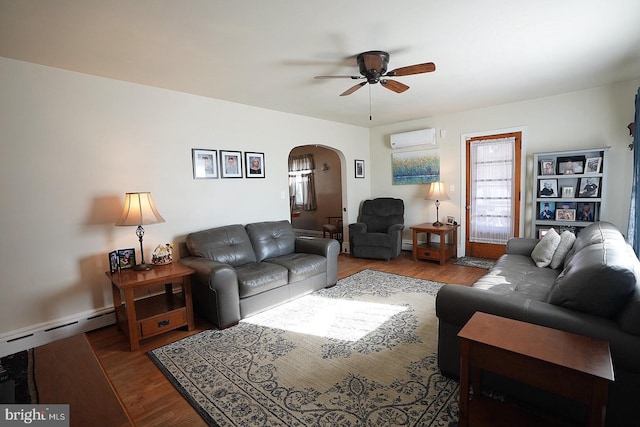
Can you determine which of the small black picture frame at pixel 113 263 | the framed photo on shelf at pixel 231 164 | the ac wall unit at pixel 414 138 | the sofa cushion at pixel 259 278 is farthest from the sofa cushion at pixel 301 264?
the ac wall unit at pixel 414 138

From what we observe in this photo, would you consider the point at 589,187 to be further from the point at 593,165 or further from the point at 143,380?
the point at 143,380

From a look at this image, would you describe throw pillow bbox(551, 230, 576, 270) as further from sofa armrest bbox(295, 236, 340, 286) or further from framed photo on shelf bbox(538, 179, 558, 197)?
sofa armrest bbox(295, 236, 340, 286)

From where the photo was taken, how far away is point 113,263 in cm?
286

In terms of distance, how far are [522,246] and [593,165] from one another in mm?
1627

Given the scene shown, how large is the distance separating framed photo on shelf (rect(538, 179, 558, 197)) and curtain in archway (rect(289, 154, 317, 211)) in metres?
5.10

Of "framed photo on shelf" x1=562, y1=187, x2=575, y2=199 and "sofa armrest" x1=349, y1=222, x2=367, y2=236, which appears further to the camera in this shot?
"sofa armrest" x1=349, y1=222, x2=367, y2=236

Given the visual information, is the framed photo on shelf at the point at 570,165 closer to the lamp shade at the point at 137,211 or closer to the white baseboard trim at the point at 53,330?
the lamp shade at the point at 137,211

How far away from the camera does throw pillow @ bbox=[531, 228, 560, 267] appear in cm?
310

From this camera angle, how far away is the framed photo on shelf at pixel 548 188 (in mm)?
4289

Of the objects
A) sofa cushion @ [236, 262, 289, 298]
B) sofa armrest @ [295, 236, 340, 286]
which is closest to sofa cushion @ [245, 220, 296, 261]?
sofa armrest @ [295, 236, 340, 286]

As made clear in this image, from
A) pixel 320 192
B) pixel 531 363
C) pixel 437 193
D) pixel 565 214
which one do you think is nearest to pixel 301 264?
pixel 531 363

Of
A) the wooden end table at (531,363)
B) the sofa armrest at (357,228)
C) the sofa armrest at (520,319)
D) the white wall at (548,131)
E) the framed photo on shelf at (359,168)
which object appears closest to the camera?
the wooden end table at (531,363)

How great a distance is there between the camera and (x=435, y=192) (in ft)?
17.0

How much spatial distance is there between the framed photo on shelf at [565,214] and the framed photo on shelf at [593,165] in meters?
0.57
